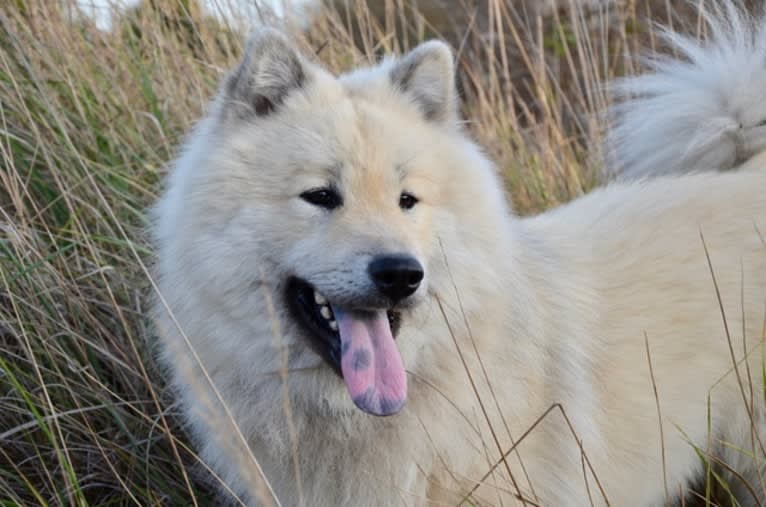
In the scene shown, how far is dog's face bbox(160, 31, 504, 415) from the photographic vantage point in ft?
6.71

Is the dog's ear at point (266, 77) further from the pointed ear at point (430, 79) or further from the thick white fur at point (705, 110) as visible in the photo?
the thick white fur at point (705, 110)

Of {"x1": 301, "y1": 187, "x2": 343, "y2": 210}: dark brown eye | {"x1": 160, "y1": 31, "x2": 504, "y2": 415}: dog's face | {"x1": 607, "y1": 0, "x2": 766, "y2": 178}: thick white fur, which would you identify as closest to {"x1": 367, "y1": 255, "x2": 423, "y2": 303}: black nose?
{"x1": 160, "y1": 31, "x2": 504, "y2": 415}: dog's face

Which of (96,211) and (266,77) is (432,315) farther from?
(96,211)

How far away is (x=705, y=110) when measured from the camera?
300 centimetres

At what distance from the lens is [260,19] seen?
395 cm

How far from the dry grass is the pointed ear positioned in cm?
88

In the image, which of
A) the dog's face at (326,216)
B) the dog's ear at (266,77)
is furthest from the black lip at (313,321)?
the dog's ear at (266,77)

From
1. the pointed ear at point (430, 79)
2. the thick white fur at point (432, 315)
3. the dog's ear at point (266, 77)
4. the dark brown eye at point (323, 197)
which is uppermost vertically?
the dog's ear at point (266, 77)

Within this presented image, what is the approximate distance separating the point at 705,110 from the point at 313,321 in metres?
1.66

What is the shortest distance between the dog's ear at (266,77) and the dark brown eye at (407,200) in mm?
440

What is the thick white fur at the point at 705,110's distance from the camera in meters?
2.94

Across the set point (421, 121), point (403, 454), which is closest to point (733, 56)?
point (421, 121)

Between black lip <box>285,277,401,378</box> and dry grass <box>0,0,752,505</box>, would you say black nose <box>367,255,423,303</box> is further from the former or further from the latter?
dry grass <box>0,0,752,505</box>

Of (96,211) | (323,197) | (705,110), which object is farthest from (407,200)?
(705,110)
